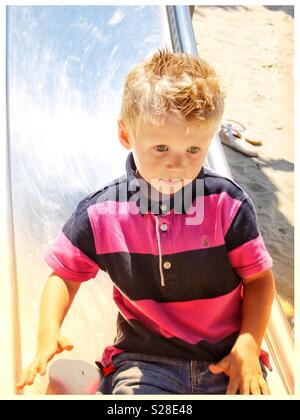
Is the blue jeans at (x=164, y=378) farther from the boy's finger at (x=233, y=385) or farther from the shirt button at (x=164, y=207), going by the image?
the shirt button at (x=164, y=207)

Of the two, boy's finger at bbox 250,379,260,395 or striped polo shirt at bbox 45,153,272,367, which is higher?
striped polo shirt at bbox 45,153,272,367

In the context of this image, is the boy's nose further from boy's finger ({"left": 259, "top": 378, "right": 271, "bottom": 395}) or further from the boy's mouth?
boy's finger ({"left": 259, "top": 378, "right": 271, "bottom": 395})

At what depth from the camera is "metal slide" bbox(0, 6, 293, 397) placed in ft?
4.96

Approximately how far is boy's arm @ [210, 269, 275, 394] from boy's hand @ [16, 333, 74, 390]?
0.29 metres

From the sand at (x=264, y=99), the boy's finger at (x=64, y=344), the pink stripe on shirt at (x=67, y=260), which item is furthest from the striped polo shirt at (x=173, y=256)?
the sand at (x=264, y=99)

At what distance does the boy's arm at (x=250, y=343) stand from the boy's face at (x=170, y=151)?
9.6 inches

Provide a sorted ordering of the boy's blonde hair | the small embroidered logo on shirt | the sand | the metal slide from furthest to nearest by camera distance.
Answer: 1. the sand
2. the metal slide
3. the small embroidered logo on shirt
4. the boy's blonde hair

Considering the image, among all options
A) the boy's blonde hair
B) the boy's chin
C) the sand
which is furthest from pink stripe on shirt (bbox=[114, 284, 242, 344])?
the sand

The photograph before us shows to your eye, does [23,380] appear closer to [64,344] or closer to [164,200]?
[64,344]

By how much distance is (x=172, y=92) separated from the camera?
1269 mm

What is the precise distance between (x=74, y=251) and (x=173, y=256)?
188 millimetres

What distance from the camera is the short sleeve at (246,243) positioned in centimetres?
136

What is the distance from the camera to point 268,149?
2.95 meters
